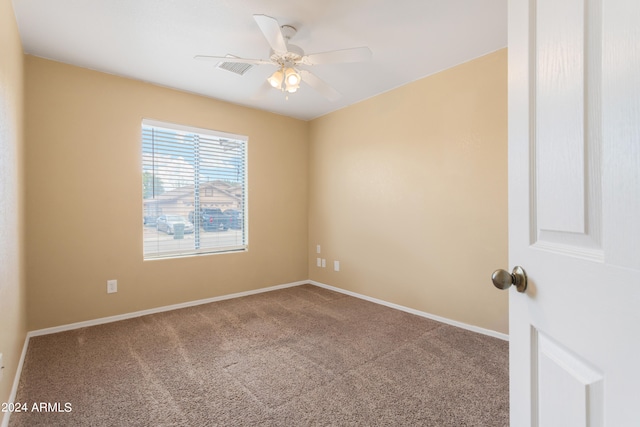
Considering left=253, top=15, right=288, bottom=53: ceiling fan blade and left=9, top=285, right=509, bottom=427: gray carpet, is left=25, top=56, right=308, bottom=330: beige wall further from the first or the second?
left=253, top=15, right=288, bottom=53: ceiling fan blade

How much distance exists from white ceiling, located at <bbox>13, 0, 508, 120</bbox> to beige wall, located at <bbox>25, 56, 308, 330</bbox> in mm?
272

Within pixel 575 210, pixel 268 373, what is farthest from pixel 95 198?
pixel 575 210

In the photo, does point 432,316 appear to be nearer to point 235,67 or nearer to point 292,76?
point 292,76

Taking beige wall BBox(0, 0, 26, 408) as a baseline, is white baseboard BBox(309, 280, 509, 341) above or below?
below

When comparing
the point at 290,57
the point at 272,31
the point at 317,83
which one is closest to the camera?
the point at 272,31

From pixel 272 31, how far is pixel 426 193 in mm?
2071

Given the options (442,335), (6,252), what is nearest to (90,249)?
(6,252)

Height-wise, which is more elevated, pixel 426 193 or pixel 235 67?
pixel 235 67

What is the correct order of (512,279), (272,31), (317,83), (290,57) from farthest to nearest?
(317,83), (290,57), (272,31), (512,279)

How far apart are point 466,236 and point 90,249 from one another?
3551 millimetres

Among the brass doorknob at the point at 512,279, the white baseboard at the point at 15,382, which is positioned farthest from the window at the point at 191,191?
the brass doorknob at the point at 512,279

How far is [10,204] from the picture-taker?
1821 mm

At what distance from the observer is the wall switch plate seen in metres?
2.95

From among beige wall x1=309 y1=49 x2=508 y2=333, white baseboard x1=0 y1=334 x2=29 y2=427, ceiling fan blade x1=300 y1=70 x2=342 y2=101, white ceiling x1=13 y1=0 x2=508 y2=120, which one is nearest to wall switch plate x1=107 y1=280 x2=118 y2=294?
white baseboard x1=0 y1=334 x2=29 y2=427
